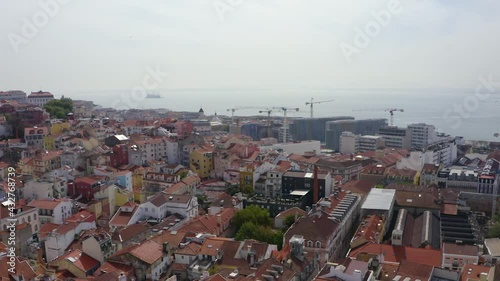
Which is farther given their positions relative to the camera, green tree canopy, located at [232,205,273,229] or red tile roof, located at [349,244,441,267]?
green tree canopy, located at [232,205,273,229]

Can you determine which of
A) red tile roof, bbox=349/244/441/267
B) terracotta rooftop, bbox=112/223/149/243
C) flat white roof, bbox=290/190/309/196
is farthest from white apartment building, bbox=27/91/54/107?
red tile roof, bbox=349/244/441/267

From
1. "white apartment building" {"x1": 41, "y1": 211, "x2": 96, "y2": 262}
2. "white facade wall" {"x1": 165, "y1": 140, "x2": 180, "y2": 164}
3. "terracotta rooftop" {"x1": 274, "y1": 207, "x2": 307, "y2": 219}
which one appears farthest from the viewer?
"white facade wall" {"x1": 165, "y1": 140, "x2": 180, "y2": 164}

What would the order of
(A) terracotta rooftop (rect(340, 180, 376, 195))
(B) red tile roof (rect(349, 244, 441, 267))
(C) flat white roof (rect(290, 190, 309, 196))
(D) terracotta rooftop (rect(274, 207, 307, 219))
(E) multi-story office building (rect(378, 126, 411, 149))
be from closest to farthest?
(B) red tile roof (rect(349, 244, 441, 267)) → (D) terracotta rooftop (rect(274, 207, 307, 219)) → (C) flat white roof (rect(290, 190, 309, 196)) → (A) terracotta rooftop (rect(340, 180, 376, 195)) → (E) multi-story office building (rect(378, 126, 411, 149))

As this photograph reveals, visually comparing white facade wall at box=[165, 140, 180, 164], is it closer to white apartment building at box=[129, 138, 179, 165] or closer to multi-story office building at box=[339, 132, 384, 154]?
white apartment building at box=[129, 138, 179, 165]

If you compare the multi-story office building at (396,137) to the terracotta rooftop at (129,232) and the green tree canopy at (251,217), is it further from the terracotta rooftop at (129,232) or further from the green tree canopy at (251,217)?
the terracotta rooftop at (129,232)

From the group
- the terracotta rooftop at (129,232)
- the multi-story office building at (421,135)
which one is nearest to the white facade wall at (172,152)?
the terracotta rooftop at (129,232)

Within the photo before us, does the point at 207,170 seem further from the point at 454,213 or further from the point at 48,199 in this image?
the point at 454,213

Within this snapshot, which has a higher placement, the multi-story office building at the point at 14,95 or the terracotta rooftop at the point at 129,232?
the multi-story office building at the point at 14,95

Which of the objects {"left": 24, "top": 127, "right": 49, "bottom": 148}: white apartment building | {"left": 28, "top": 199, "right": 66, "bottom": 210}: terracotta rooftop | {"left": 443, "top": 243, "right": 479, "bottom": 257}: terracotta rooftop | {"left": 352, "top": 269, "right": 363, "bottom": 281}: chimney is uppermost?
{"left": 24, "top": 127, "right": 49, "bottom": 148}: white apartment building
